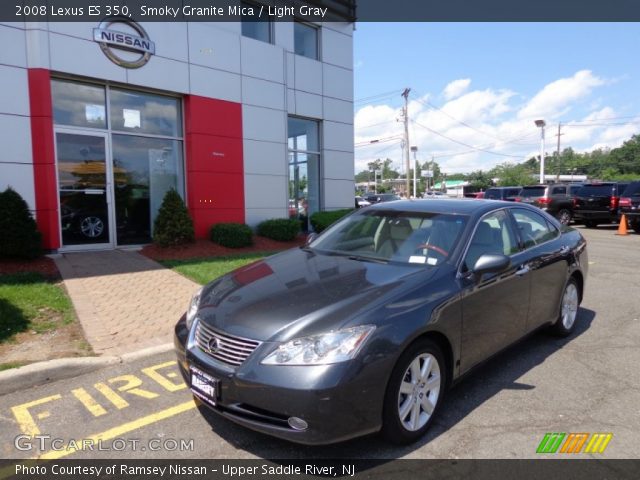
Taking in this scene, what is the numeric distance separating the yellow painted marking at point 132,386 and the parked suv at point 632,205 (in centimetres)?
1826

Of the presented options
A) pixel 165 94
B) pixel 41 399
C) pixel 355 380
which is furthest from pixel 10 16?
pixel 355 380

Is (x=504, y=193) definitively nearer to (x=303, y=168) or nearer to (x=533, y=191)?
(x=533, y=191)

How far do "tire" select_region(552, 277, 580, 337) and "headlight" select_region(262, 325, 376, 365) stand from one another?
319 cm

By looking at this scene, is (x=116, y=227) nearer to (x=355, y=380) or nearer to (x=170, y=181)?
(x=170, y=181)

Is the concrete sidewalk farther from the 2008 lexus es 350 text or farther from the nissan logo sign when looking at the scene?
the nissan logo sign

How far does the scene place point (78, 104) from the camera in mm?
9828

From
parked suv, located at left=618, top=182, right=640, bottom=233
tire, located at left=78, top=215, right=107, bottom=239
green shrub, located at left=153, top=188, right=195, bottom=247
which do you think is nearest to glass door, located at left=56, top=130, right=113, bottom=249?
tire, located at left=78, top=215, right=107, bottom=239

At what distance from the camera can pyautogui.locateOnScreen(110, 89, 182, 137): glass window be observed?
1045 cm

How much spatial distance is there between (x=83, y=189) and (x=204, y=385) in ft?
27.5

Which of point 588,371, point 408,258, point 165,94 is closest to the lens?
point 408,258

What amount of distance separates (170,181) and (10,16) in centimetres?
440

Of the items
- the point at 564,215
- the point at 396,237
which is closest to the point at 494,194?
the point at 564,215

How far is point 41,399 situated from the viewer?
3.76 metres

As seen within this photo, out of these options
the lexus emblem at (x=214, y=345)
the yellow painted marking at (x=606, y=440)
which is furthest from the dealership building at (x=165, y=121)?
the yellow painted marking at (x=606, y=440)
